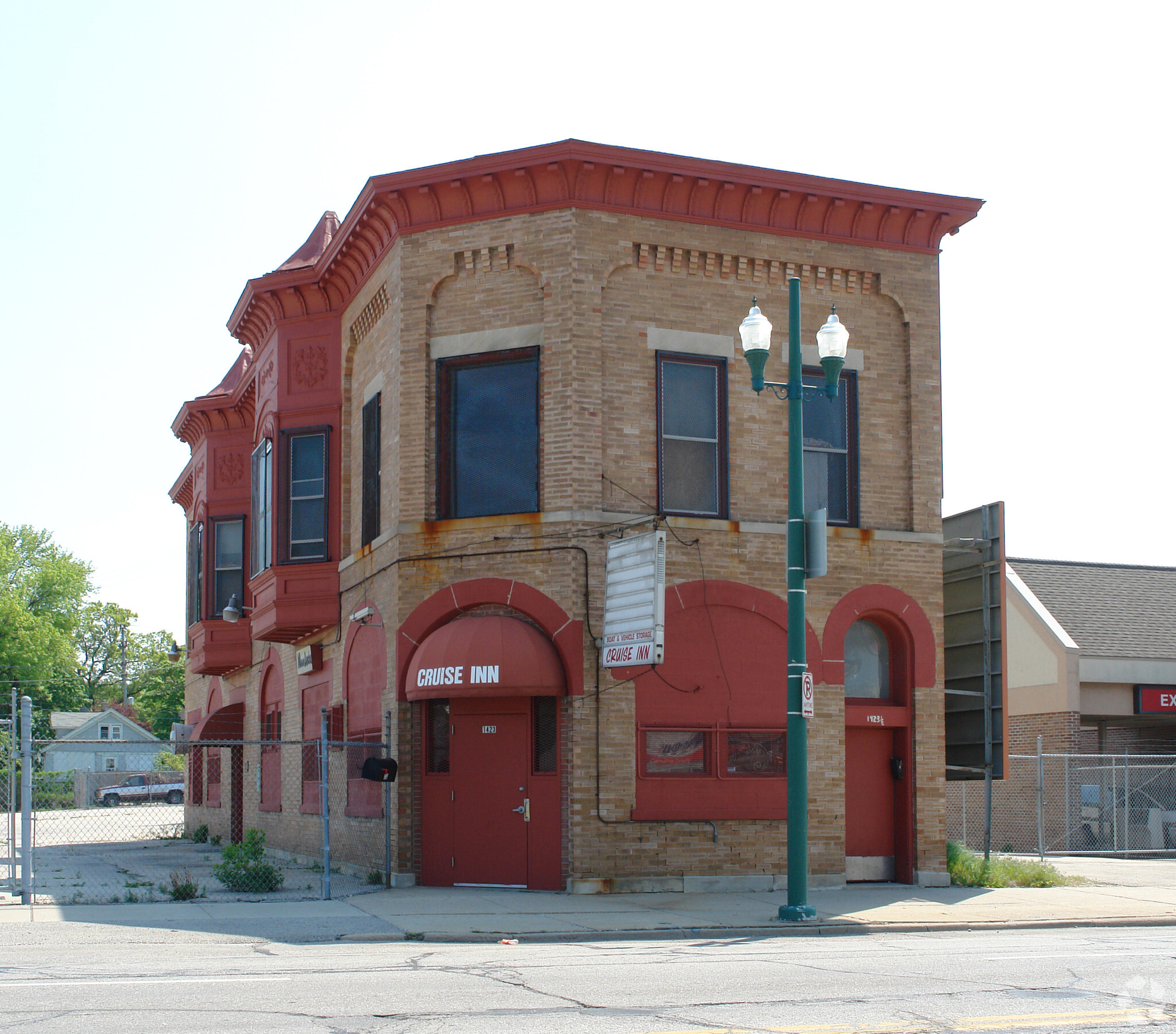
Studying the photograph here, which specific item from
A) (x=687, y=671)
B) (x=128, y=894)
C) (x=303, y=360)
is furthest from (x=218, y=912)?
(x=303, y=360)

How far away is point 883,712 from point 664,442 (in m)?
4.86

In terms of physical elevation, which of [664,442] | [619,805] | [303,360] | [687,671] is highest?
[303,360]

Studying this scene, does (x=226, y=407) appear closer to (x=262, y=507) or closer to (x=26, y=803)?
(x=262, y=507)

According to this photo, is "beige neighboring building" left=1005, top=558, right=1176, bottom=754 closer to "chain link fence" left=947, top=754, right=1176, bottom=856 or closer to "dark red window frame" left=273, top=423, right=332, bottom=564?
"chain link fence" left=947, top=754, right=1176, bottom=856

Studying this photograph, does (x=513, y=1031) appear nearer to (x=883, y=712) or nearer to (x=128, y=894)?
(x=128, y=894)

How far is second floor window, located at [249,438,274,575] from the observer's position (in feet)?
72.1

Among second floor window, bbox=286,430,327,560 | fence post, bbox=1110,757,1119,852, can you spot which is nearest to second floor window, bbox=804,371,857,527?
second floor window, bbox=286,430,327,560

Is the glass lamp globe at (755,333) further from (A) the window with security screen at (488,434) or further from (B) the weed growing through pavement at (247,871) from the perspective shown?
(B) the weed growing through pavement at (247,871)

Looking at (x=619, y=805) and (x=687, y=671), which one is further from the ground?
(x=687, y=671)

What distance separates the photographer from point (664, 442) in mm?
17891

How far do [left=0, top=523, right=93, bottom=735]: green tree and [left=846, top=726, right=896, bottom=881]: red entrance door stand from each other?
58.8m

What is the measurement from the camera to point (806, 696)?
46.8 feet

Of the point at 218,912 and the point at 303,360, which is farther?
the point at 303,360

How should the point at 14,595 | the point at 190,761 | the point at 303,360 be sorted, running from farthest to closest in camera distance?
the point at 14,595 → the point at 190,761 → the point at 303,360
